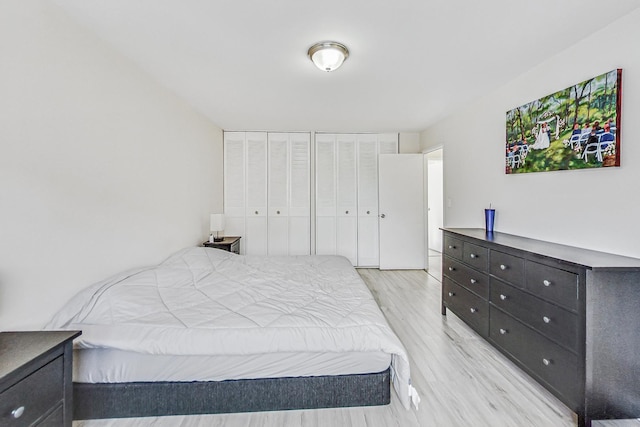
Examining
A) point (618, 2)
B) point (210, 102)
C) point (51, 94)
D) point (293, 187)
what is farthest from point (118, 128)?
point (618, 2)

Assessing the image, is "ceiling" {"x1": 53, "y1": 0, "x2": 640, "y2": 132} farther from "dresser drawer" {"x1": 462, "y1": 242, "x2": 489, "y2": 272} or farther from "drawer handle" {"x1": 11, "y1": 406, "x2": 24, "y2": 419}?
"drawer handle" {"x1": 11, "y1": 406, "x2": 24, "y2": 419}

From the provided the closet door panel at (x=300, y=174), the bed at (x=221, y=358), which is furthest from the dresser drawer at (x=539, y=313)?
the closet door panel at (x=300, y=174)

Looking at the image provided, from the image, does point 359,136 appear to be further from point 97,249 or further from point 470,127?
point 97,249

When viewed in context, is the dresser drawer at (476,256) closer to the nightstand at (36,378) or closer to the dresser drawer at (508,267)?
the dresser drawer at (508,267)

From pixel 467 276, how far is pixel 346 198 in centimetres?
273

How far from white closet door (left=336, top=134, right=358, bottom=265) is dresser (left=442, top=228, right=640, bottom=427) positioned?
9.75 ft

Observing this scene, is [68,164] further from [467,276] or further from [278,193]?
[278,193]

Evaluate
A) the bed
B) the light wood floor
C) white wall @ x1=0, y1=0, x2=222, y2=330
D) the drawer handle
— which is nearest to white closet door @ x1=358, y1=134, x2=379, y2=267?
the light wood floor

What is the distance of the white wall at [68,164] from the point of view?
1487mm

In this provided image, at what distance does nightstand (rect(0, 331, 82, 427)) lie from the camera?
1013 millimetres

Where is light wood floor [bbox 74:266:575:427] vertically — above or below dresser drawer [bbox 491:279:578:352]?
below

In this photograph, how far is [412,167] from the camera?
496 cm

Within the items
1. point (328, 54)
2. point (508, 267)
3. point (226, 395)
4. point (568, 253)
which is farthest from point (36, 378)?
point (568, 253)

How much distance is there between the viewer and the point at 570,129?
82.7 inches
